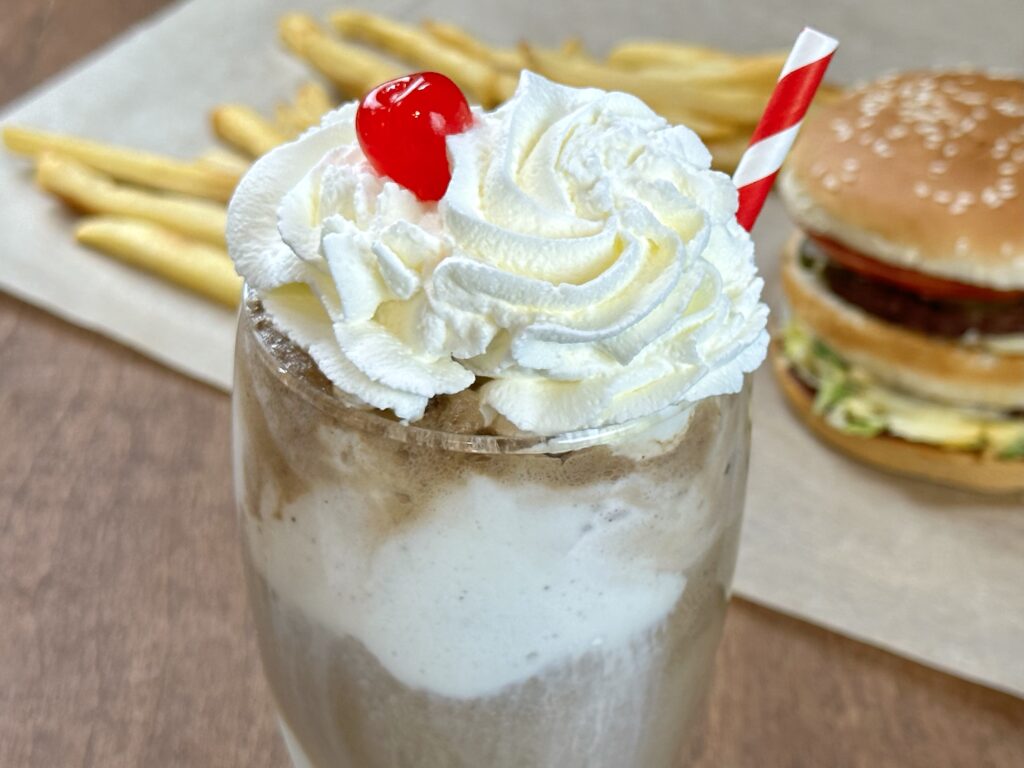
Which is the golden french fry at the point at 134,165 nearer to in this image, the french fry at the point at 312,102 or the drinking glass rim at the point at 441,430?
A: the french fry at the point at 312,102

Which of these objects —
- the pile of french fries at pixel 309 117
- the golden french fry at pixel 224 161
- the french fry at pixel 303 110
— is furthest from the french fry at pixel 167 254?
the french fry at pixel 303 110

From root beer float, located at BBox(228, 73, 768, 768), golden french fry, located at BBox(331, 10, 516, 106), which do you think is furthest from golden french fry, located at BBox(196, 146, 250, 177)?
root beer float, located at BBox(228, 73, 768, 768)

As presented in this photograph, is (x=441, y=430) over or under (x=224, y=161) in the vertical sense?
over

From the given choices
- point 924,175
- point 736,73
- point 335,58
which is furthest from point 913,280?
point 335,58

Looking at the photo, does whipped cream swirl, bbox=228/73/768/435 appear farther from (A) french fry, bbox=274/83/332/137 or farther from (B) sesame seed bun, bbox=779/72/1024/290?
(A) french fry, bbox=274/83/332/137

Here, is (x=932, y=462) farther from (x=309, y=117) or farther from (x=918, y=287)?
(x=309, y=117)
